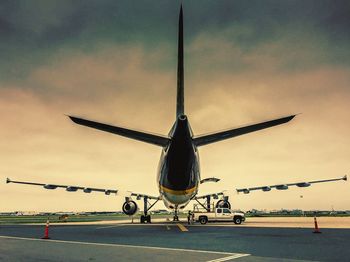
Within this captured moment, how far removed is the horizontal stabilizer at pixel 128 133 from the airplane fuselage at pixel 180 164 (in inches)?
32.8

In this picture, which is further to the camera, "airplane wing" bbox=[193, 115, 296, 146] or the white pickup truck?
the white pickup truck

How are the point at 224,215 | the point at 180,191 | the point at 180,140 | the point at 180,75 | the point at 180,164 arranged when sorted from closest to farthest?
the point at 180,75, the point at 180,140, the point at 180,164, the point at 180,191, the point at 224,215

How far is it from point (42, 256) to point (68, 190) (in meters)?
27.3

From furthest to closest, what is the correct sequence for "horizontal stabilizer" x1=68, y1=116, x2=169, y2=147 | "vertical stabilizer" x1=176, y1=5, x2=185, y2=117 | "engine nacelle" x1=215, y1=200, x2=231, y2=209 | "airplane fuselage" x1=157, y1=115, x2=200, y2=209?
1. "engine nacelle" x1=215, y1=200, x2=231, y2=209
2. "airplane fuselage" x1=157, y1=115, x2=200, y2=209
3. "vertical stabilizer" x1=176, y1=5, x2=185, y2=117
4. "horizontal stabilizer" x1=68, y1=116, x2=169, y2=147

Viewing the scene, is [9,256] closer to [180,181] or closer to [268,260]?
[268,260]

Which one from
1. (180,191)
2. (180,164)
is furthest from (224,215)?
(180,164)

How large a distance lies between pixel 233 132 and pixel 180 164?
590cm

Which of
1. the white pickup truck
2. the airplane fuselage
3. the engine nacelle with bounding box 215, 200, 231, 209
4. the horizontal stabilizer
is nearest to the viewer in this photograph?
the horizontal stabilizer

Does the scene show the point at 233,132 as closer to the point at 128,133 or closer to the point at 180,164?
the point at 128,133

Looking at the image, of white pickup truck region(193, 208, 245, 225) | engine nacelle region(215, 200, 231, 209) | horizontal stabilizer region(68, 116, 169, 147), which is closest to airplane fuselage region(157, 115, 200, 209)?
horizontal stabilizer region(68, 116, 169, 147)

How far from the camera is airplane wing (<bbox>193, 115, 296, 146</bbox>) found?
14158mm

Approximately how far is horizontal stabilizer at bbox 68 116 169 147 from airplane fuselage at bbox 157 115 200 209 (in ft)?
2.73

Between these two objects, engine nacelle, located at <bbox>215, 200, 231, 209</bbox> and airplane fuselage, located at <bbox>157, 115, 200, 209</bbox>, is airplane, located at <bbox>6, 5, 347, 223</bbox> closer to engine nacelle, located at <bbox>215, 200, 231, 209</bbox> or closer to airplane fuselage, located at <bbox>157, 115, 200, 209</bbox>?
airplane fuselage, located at <bbox>157, 115, 200, 209</bbox>

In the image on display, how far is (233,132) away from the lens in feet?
54.5
